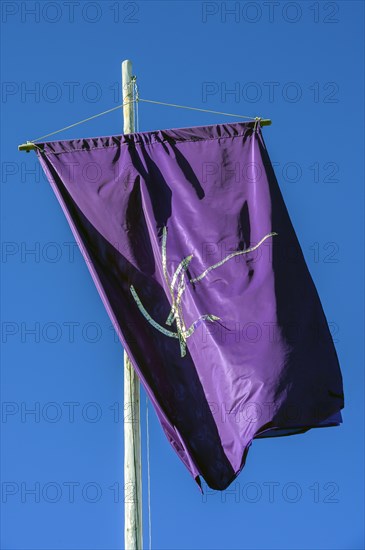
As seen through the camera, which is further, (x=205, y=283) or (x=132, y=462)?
(x=205, y=283)

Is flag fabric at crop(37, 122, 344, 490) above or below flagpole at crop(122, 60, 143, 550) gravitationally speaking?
above

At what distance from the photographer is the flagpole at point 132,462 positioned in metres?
14.4

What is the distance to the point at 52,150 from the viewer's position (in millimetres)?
15508

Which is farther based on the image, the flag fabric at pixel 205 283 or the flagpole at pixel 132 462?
the flagpole at pixel 132 462

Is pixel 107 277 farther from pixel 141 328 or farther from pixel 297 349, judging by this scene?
pixel 297 349

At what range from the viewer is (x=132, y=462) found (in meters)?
14.5

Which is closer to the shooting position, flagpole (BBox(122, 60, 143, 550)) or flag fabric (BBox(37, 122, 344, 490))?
flag fabric (BBox(37, 122, 344, 490))

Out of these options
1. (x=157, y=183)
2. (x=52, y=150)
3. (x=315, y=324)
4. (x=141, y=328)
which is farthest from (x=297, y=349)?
(x=52, y=150)

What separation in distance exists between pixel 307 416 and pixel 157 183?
3315 millimetres

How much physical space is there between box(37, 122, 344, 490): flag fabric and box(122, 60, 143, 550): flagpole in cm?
56

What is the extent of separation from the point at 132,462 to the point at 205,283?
209cm

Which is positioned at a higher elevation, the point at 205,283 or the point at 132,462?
the point at 205,283

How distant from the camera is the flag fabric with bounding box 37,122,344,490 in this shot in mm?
13914

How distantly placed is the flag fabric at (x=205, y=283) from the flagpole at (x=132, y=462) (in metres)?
0.56
